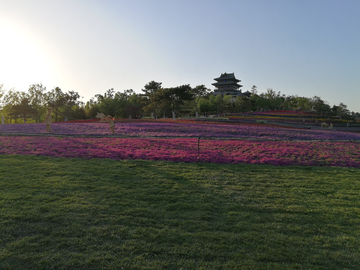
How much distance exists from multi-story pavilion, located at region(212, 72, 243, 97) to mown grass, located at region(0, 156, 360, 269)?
82.9 meters

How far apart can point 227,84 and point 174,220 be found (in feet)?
292

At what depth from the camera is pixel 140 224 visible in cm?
459

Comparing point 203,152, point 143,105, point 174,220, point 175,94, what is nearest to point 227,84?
point 143,105

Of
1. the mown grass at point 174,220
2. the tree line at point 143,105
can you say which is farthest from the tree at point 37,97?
the mown grass at point 174,220

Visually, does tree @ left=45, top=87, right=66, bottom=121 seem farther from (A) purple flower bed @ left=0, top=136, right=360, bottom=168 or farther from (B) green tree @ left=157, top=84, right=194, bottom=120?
(A) purple flower bed @ left=0, top=136, right=360, bottom=168

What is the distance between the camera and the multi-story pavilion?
88125mm

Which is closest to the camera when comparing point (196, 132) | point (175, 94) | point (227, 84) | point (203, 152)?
point (203, 152)

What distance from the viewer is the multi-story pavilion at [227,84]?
289 ft

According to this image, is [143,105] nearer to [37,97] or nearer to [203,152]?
[37,97]

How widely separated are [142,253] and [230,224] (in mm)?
1893

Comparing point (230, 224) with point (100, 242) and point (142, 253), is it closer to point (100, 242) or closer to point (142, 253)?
point (142, 253)

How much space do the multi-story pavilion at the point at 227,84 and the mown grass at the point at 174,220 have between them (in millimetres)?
82905

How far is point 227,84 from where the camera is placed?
89.4 m

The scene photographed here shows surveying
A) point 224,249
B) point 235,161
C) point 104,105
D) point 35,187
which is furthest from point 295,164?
point 104,105
